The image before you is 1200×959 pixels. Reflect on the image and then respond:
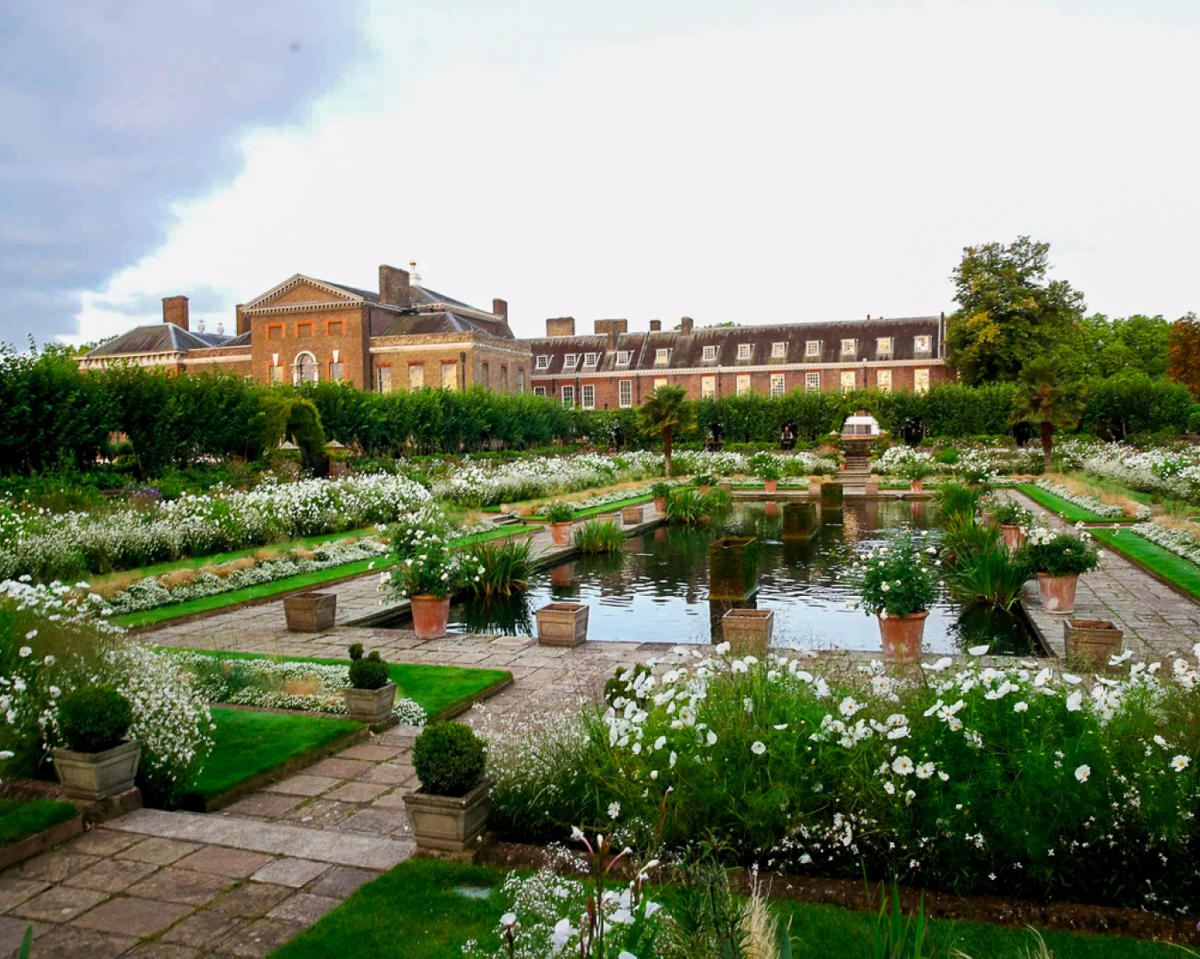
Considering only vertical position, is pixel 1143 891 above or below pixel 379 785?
above

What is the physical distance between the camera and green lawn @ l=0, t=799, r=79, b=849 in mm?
4125

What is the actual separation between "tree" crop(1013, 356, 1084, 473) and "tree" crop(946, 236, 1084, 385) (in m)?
17.1

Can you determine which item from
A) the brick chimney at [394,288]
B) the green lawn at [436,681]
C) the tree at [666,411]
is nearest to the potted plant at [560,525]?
the green lawn at [436,681]

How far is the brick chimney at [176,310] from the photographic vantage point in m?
54.6

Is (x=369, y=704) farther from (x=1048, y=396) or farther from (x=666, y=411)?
(x=1048, y=396)

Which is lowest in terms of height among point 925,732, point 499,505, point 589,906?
point 499,505

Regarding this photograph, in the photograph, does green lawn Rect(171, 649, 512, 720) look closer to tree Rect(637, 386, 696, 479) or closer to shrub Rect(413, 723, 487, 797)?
shrub Rect(413, 723, 487, 797)

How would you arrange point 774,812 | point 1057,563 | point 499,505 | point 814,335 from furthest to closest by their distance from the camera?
point 814,335 → point 499,505 → point 1057,563 → point 774,812

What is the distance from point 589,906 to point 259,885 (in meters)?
2.36

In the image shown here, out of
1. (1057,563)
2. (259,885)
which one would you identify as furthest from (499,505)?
(259,885)

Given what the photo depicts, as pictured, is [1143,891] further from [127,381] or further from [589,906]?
[127,381]

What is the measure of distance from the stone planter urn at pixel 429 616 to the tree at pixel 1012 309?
40.6 metres

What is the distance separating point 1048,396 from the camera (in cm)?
2688

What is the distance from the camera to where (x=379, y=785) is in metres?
5.24
